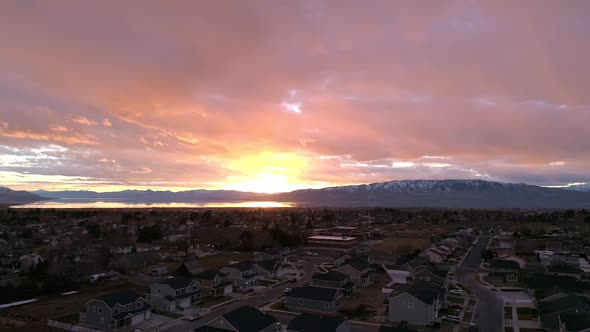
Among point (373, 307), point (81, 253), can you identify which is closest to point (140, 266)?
point (81, 253)

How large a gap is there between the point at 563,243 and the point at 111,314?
70801mm

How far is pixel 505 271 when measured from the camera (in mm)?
47250

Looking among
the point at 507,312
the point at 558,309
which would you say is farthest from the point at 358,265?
the point at 558,309

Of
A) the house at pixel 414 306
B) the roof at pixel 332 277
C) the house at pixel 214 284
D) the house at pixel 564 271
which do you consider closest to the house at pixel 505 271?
the house at pixel 564 271

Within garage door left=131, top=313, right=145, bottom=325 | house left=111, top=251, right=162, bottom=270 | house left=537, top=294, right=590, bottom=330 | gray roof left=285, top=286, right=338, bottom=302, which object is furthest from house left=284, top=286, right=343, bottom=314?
house left=111, top=251, right=162, bottom=270

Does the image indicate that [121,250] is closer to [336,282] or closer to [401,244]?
[336,282]

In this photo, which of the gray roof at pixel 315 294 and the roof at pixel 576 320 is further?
the gray roof at pixel 315 294

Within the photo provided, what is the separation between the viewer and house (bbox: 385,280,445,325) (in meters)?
29.8

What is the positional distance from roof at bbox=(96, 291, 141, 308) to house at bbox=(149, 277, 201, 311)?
332cm

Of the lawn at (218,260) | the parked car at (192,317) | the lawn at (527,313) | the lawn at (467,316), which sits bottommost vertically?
the lawn at (467,316)

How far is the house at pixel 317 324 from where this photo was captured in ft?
82.7

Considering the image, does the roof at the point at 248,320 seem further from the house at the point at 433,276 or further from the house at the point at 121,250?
the house at the point at 121,250

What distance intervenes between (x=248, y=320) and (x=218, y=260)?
33.6 metres

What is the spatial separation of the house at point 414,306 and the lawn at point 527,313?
260 inches
